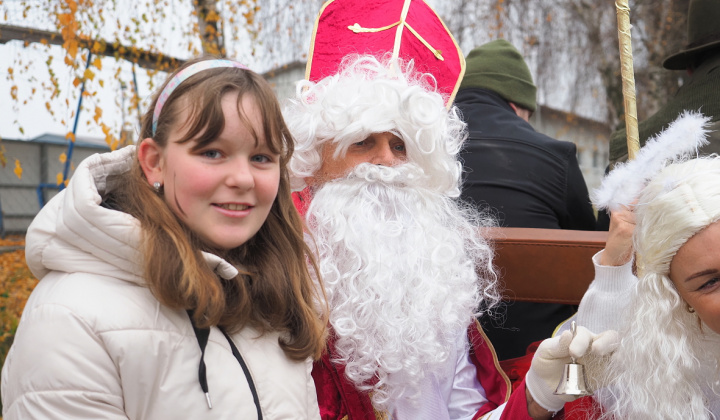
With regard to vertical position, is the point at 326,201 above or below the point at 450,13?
below

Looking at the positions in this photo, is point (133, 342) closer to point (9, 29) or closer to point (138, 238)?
point (138, 238)

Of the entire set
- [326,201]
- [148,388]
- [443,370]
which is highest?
[326,201]

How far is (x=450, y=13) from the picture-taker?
404 inches

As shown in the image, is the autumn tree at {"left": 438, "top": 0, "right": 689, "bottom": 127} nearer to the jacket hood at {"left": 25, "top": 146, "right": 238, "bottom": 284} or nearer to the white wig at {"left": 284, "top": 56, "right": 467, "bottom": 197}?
the white wig at {"left": 284, "top": 56, "right": 467, "bottom": 197}

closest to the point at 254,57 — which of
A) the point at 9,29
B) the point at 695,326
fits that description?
the point at 9,29

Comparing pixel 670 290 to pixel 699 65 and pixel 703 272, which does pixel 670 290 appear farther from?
pixel 699 65

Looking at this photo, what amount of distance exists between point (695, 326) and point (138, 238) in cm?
152

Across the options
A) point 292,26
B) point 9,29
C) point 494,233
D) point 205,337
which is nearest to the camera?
point 205,337

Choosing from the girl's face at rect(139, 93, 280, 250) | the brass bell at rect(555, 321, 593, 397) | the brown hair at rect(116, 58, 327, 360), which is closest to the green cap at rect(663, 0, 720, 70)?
the brass bell at rect(555, 321, 593, 397)

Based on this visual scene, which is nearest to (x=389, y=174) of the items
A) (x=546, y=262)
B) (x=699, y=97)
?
(x=546, y=262)

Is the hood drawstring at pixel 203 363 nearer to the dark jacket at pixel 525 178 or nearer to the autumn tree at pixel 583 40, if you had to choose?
the dark jacket at pixel 525 178

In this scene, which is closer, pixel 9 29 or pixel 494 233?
pixel 494 233

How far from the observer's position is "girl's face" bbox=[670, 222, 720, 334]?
176cm

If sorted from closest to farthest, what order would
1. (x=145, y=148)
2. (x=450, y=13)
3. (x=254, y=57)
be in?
(x=145, y=148) → (x=254, y=57) → (x=450, y=13)
